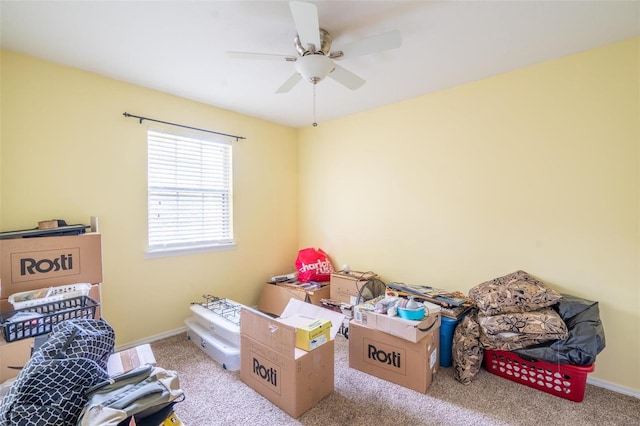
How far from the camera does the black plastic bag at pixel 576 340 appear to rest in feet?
6.19

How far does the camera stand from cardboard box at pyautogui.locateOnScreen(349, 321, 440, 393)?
2.06 metres

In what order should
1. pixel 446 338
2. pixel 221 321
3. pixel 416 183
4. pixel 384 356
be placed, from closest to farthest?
1. pixel 384 356
2. pixel 446 338
3. pixel 221 321
4. pixel 416 183

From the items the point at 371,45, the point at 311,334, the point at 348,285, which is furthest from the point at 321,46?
the point at 348,285

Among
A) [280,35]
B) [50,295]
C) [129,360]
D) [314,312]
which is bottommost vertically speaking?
[314,312]

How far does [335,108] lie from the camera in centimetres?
334

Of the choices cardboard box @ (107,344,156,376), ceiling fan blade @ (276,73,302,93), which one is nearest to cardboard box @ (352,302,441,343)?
cardboard box @ (107,344,156,376)

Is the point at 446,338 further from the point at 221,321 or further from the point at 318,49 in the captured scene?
the point at 318,49

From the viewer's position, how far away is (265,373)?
6.55 ft

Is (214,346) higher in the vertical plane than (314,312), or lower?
lower

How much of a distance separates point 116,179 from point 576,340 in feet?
12.6

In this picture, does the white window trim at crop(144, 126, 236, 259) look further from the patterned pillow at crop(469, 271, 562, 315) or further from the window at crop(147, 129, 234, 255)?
the patterned pillow at crop(469, 271, 562, 315)

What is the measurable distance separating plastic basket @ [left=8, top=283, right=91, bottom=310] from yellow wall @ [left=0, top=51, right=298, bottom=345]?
0.64 m

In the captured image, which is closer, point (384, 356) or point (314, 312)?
point (384, 356)

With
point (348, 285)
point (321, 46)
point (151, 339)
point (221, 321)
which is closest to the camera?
point (321, 46)
